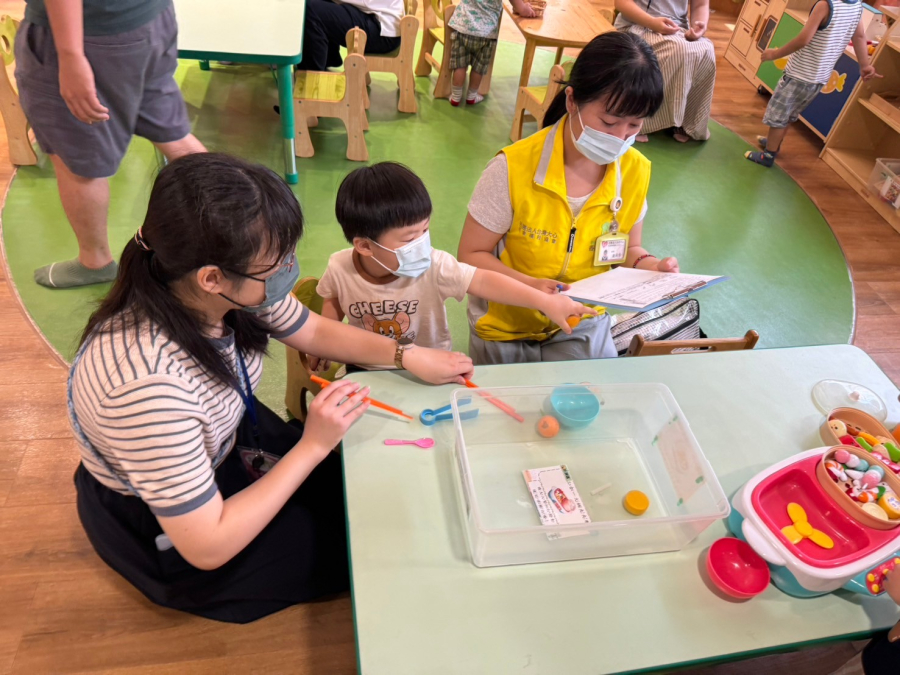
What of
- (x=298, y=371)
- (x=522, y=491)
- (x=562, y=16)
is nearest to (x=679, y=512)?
(x=522, y=491)

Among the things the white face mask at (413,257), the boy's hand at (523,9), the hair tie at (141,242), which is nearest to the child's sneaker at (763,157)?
the boy's hand at (523,9)

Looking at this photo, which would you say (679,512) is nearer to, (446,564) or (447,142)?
(446,564)

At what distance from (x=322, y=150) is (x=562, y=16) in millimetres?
1621

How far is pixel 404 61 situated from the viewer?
342 cm

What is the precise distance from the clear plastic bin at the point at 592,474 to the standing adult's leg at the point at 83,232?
1631 mm

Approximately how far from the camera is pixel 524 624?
874mm

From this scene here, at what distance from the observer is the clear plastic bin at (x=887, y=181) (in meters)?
3.35

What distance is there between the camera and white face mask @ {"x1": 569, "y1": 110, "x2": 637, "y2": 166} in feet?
4.69

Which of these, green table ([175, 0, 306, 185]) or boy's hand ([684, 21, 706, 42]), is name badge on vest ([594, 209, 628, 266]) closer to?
green table ([175, 0, 306, 185])

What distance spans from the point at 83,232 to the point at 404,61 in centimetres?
203

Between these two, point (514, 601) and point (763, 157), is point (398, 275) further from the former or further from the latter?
point (763, 157)

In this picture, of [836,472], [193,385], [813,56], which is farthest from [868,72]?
[193,385]

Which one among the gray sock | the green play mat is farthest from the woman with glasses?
the gray sock

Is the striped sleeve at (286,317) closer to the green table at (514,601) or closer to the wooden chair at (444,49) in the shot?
the green table at (514,601)
